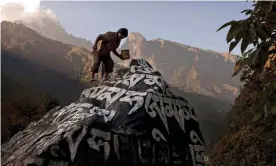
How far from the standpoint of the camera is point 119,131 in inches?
247

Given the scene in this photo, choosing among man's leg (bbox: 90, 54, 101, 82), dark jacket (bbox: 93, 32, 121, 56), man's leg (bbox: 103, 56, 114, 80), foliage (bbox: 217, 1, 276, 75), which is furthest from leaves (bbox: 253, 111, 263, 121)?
man's leg (bbox: 90, 54, 101, 82)

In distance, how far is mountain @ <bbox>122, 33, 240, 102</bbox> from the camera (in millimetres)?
141875

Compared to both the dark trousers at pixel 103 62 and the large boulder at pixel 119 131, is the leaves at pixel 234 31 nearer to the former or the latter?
the large boulder at pixel 119 131

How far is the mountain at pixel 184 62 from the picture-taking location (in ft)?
465

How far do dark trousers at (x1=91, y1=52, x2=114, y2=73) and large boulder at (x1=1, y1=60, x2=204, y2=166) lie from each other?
3.09 ft

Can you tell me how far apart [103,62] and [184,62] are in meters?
167

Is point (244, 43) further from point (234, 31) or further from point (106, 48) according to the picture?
point (106, 48)

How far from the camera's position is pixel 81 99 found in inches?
292

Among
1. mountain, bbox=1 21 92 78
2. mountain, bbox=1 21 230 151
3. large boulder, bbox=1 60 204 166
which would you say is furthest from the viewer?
mountain, bbox=1 21 92 78

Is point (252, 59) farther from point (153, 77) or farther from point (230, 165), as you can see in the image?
point (230, 165)

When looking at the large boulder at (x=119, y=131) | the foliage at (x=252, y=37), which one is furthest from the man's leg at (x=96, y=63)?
the foliage at (x=252, y=37)

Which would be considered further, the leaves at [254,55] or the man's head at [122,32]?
the man's head at [122,32]

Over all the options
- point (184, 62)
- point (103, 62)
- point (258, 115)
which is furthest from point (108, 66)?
point (184, 62)

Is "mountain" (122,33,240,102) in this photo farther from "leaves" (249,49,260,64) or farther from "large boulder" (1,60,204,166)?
"leaves" (249,49,260,64)
